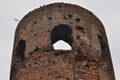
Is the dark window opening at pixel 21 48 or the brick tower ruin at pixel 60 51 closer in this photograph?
the brick tower ruin at pixel 60 51

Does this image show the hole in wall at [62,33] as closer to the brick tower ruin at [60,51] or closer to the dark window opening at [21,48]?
the brick tower ruin at [60,51]

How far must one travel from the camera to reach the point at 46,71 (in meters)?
9.80

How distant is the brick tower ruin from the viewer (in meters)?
9.89

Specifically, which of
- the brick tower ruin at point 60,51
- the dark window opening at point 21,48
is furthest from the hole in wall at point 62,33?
the dark window opening at point 21,48

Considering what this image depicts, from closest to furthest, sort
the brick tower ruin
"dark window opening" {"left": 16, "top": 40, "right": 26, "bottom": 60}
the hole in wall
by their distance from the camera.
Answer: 1. the brick tower ruin
2. the hole in wall
3. "dark window opening" {"left": 16, "top": 40, "right": 26, "bottom": 60}

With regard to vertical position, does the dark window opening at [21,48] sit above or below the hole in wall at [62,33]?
below

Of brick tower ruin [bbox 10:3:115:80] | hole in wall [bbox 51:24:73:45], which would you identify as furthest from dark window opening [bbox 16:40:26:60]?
hole in wall [bbox 51:24:73:45]

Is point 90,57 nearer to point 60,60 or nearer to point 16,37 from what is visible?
point 60,60

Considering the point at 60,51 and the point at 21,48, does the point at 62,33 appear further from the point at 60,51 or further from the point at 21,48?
the point at 60,51

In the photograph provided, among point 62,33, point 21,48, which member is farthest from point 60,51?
point 21,48

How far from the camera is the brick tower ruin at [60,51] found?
9891 mm

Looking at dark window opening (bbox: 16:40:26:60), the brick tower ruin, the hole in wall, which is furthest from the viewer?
dark window opening (bbox: 16:40:26:60)

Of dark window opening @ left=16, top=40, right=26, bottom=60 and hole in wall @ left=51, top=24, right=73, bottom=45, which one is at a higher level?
hole in wall @ left=51, top=24, right=73, bottom=45

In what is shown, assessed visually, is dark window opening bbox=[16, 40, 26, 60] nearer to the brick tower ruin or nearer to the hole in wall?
the brick tower ruin
